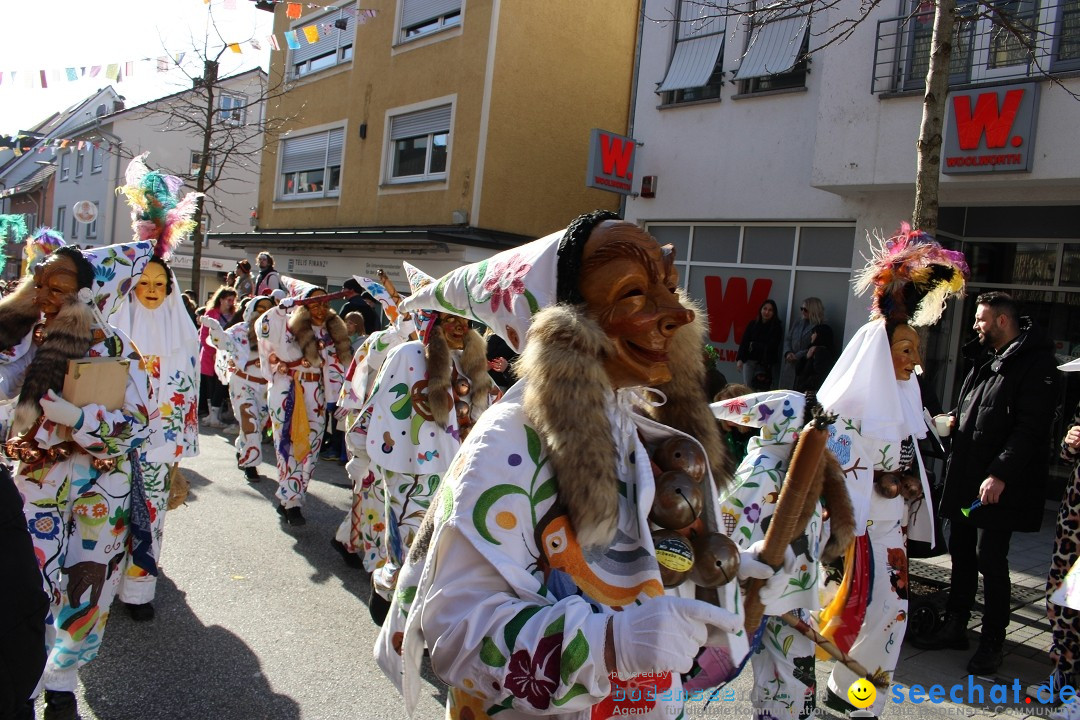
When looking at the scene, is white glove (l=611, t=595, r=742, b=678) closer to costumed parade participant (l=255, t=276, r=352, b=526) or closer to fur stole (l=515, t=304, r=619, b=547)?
fur stole (l=515, t=304, r=619, b=547)

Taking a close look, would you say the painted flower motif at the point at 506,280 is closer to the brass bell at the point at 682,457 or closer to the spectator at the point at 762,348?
the brass bell at the point at 682,457

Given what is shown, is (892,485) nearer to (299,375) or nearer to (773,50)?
(299,375)

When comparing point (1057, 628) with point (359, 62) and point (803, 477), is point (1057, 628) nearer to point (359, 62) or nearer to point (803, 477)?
point (803, 477)

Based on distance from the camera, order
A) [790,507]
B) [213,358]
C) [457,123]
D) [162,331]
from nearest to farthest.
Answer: [790,507]
[162,331]
[213,358]
[457,123]

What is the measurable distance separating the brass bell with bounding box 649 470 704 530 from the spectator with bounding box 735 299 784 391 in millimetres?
8472

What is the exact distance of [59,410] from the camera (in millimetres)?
3412

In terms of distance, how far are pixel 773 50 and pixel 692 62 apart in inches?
49.6

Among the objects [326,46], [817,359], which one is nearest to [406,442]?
[817,359]

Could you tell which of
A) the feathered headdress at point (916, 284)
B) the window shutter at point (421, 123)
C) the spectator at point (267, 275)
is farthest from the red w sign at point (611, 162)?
the feathered headdress at point (916, 284)

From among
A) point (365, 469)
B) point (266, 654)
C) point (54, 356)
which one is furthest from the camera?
point (365, 469)

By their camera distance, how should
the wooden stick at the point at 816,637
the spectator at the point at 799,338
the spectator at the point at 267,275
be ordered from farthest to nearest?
the spectator at the point at 267,275
the spectator at the point at 799,338
the wooden stick at the point at 816,637

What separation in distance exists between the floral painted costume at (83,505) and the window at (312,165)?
50.7 ft

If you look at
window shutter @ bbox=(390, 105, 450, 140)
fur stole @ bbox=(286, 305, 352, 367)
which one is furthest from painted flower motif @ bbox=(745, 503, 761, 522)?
window shutter @ bbox=(390, 105, 450, 140)

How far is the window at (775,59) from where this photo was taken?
10.3 meters
